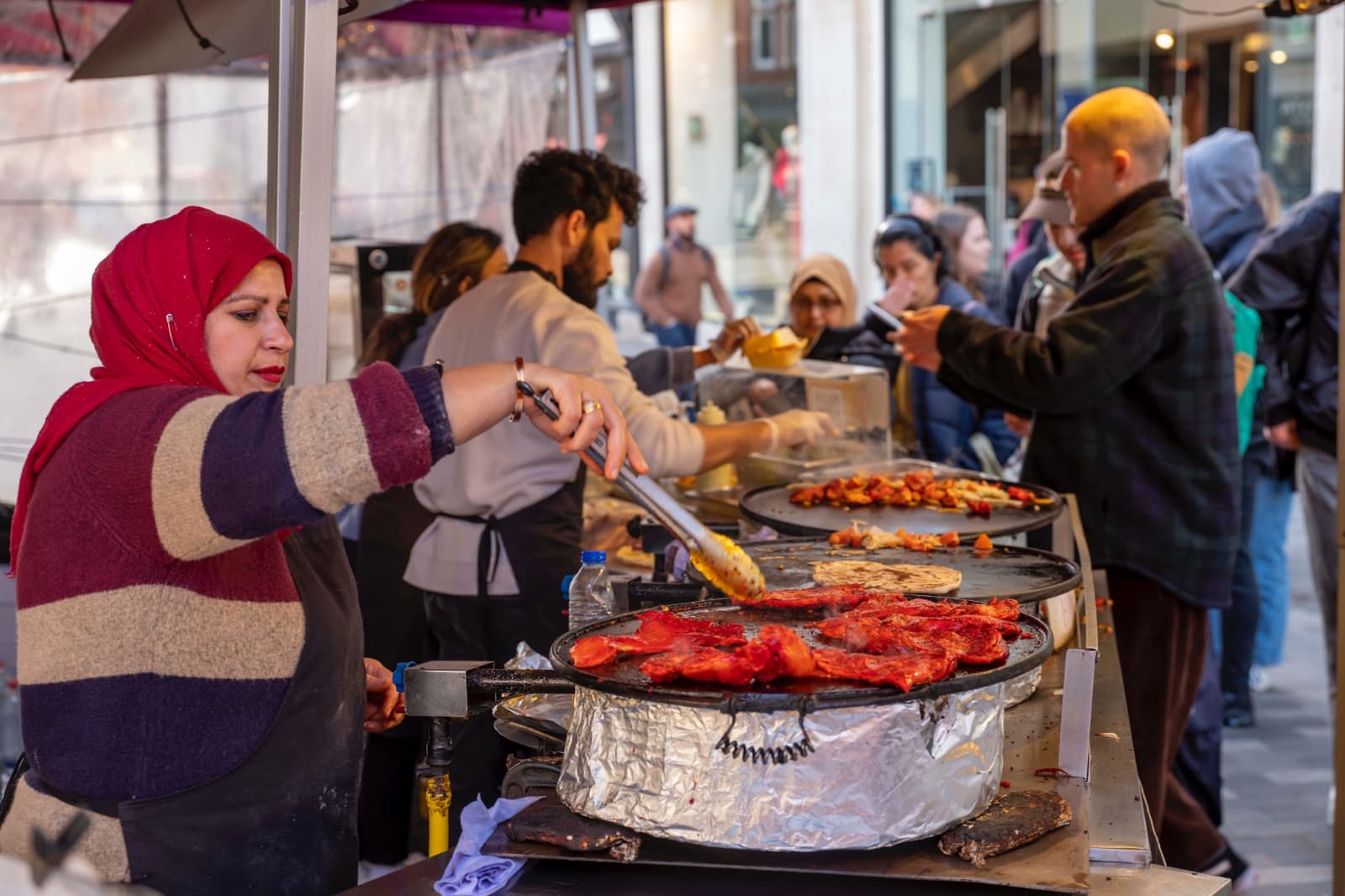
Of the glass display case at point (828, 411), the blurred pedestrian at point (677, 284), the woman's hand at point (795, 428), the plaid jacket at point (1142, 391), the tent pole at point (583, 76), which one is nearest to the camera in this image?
the woman's hand at point (795, 428)

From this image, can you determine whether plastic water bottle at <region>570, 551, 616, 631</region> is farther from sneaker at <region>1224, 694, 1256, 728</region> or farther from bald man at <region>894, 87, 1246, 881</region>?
sneaker at <region>1224, 694, 1256, 728</region>

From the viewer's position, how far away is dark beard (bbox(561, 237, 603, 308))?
12.3ft

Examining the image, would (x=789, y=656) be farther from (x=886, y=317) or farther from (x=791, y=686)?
(x=886, y=317)

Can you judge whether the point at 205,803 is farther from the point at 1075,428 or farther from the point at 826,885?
the point at 1075,428

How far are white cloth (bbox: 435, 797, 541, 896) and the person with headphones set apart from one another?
12.0ft

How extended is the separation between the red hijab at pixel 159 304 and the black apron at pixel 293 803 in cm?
34

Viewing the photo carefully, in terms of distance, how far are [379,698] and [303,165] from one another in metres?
0.99

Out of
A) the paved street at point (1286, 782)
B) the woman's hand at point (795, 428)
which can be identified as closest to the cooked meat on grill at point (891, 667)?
the woman's hand at point (795, 428)

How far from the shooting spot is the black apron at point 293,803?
183 centimetres

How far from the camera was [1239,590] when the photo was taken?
18.8 ft

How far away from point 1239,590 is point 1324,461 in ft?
2.18

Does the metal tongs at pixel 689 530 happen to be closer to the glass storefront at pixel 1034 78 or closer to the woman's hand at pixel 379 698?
the woman's hand at pixel 379 698

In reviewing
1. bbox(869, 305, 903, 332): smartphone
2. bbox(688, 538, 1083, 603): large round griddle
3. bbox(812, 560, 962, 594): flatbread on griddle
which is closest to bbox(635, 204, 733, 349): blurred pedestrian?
bbox(869, 305, 903, 332): smartphone

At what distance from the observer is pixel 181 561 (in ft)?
5.80
